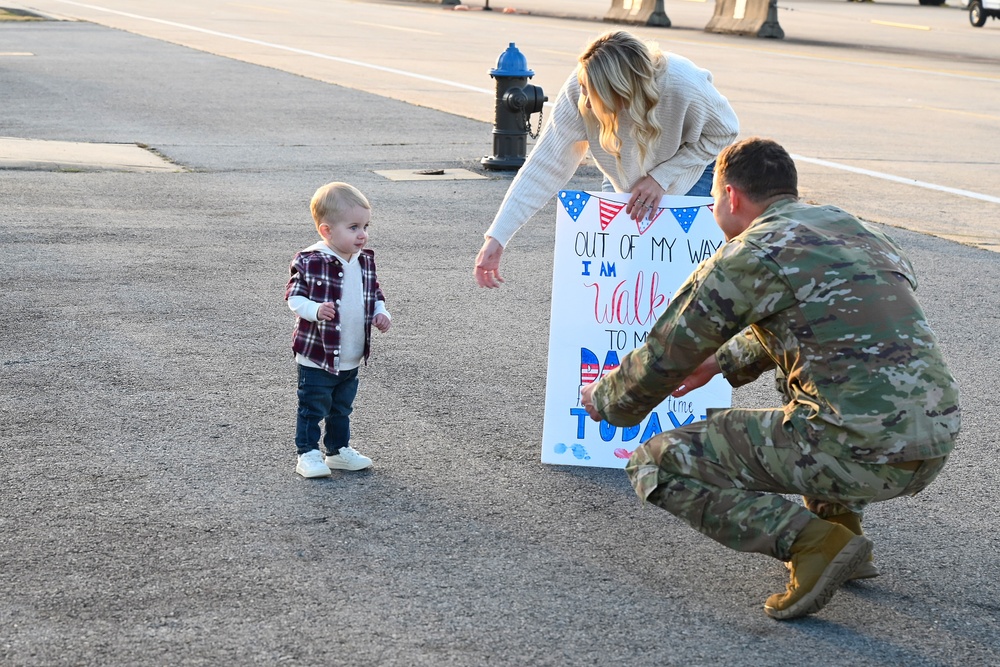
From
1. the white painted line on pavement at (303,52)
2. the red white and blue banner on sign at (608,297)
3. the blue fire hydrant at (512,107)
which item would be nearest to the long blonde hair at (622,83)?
the red white and blue banner on sign at (608,297)

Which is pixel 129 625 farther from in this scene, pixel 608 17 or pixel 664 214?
pixel 608 17

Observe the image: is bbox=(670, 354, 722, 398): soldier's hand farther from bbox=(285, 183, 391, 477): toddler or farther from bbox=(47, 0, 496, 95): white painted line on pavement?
bbox=(47, 0, 496, 95): white painted line on pavement

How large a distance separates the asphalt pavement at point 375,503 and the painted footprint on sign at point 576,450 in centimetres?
10

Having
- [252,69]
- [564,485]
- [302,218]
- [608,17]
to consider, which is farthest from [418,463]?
[608,17]

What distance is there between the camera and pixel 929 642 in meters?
3.74

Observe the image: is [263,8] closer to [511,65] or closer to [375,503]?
[511,65]

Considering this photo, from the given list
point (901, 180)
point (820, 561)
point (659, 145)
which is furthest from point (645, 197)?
point (901, 180)

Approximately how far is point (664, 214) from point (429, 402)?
1416 mm

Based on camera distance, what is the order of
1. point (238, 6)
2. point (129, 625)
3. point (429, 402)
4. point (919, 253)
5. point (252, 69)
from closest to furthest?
point (129, 625), point (429, 402), point (919, 253), point (252, 69), point (238, 6)

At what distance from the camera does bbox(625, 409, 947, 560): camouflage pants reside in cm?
367

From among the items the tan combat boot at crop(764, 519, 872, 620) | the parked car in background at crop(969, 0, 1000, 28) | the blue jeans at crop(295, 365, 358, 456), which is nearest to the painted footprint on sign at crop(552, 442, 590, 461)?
the blue jeans at crop(295, 365, 358, 456)

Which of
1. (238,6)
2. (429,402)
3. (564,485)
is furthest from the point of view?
(238,6)

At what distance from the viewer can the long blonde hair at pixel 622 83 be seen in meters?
4.62

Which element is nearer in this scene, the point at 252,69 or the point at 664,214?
the point at 664,214
